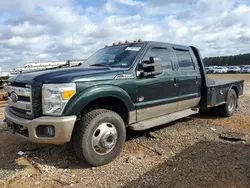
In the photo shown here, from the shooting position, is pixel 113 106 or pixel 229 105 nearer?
pixel 113 106

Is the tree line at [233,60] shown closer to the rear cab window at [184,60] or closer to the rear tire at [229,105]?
the rear tire at [229,105]

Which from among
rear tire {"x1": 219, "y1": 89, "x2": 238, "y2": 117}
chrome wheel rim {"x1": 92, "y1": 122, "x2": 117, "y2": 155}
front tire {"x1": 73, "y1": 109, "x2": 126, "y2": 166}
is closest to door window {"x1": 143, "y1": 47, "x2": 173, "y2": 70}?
front tire {"x1": 73, "y1": 109, "x2": 126, "y2": 166}

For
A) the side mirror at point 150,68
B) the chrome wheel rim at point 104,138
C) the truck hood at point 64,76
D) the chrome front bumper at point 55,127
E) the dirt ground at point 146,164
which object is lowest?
the dirt ground at point 146,164

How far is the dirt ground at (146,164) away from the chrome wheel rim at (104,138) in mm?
267

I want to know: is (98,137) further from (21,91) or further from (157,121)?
(157,121)

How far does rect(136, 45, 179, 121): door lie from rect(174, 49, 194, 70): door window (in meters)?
0.30

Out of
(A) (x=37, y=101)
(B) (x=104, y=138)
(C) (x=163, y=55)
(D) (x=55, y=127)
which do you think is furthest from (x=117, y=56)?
(D) (x=55, y=127)

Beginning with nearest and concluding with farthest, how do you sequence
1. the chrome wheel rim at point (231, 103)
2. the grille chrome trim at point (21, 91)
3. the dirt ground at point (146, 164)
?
the dirt ground at point (146, 164), the grille chrome trim at point (21, 91), the chrome wheel rim at point (231, 103)

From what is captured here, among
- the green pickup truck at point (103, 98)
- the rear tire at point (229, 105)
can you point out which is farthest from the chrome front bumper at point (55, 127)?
the rear tire at point (229, 105)

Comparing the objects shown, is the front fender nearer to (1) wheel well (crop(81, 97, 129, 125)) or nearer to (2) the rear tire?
(1) wheel well (crop(81, 97, 129, 125))

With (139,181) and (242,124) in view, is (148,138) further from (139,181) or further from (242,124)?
(242,124)

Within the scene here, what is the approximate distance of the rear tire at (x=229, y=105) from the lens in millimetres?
6918

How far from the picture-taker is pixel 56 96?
11.4 feet

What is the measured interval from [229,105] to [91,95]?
478 cm
